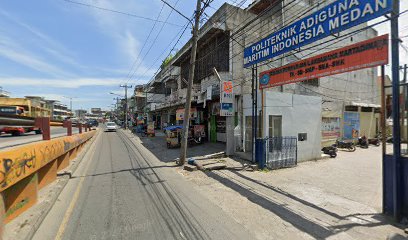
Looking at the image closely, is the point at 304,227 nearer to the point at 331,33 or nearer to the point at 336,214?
the point at 336,214

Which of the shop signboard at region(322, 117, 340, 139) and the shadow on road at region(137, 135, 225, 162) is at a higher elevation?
the shop signboard at region(322, 117, 340, 139)

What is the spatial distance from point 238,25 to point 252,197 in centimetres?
1252

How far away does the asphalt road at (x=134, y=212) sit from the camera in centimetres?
425

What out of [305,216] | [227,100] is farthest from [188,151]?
[305,216]

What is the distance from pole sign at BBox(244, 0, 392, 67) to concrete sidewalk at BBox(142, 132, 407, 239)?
499 centimetres

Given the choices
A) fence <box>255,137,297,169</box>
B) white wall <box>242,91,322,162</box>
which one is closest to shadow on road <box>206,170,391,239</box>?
fence <box>255,137,297,169</box>

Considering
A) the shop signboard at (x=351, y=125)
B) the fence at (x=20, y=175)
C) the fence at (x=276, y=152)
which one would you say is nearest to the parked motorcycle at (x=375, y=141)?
the shop signboard at (x=351, y=125)

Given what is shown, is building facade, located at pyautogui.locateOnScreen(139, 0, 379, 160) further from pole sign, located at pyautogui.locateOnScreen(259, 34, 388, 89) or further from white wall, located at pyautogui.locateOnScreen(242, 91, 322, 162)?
pole sign, located at pyautogui.locateOnScreen(259, 34, 388, 89)

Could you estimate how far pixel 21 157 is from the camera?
4629 millimetres

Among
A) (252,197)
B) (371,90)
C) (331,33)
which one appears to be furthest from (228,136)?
(371,90)

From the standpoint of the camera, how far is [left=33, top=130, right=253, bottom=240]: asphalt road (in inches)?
167

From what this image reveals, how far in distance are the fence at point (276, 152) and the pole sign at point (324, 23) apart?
3902mm

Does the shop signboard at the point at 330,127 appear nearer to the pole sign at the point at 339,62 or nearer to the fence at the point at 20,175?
the pole sign at the point at 339,62

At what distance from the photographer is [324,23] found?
6.98 metres
